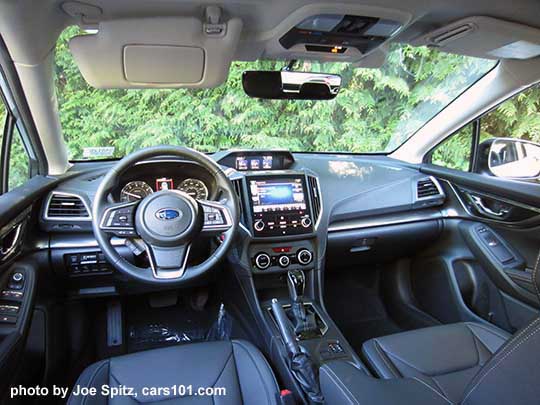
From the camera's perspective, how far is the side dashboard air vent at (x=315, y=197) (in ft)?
8.48

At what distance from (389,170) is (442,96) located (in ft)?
2.03

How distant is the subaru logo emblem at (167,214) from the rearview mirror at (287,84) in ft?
3.17

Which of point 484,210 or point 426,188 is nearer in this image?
point 484,210

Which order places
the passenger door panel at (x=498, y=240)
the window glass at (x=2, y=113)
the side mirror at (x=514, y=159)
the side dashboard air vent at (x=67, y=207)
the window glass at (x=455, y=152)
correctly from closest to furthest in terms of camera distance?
the window glass at (x=2, y=113) < the side dashboard air vent at (x=67, y=207) < the passenger door panel at (x=498, y=240) < the side mirror at (x=514, y=159) < the window glass at (x=455, y=152)

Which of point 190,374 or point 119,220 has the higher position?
point 119,220

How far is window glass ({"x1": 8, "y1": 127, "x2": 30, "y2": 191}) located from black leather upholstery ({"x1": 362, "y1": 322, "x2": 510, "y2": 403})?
200 centimetres

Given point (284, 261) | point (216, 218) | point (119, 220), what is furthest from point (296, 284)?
point (119, 220)

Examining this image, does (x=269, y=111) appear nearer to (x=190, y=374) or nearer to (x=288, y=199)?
(x=288, y=199)

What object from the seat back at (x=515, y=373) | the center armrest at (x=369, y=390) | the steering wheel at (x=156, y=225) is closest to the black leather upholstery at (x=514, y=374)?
the seat back at (x=515, y=373)

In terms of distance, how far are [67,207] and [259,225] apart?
104 centimetres

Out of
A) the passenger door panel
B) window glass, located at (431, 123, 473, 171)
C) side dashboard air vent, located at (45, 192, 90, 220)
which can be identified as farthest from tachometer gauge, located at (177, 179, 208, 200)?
window glass, located at (431, 123, 473, 171)

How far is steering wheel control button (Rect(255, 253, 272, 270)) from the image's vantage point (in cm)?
247

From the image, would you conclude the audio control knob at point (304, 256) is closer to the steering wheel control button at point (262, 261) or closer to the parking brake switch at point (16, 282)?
the steering wheel control button at point (262, 261)

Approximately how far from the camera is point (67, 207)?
2281 mm
